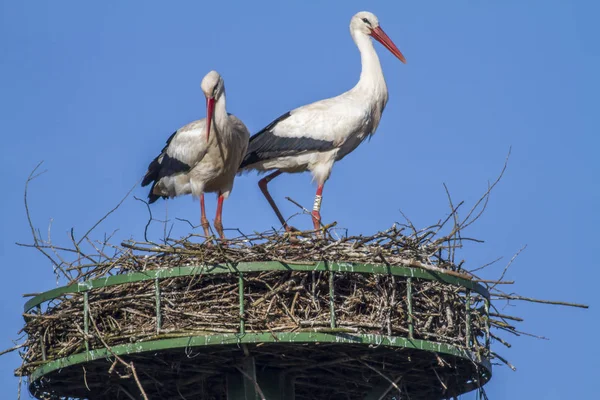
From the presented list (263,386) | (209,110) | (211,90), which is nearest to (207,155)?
(209,110)

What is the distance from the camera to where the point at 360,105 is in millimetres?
15516

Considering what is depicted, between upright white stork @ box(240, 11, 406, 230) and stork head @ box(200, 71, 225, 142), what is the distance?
887mm

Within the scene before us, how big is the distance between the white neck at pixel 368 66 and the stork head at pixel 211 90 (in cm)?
180

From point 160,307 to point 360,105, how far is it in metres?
4.90

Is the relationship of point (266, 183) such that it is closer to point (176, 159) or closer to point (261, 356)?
point (176, 159)

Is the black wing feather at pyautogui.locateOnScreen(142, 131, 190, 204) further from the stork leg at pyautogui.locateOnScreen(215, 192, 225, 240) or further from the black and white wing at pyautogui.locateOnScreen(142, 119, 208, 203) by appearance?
the stork leg at pyautogui.locateOnScreen(215, 192, 225, 240)

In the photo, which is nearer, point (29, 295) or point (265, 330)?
point (265, 330)

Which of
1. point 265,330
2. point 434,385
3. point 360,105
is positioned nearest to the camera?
point 265,330

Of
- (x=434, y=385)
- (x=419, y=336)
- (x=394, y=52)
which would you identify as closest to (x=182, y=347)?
(x=419, y=336)

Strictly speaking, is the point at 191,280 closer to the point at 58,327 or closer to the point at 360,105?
the point at 58,327

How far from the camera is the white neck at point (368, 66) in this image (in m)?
16.0

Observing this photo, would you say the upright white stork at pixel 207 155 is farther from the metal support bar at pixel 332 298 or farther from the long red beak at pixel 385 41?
the metal support bar at pixel 332 298

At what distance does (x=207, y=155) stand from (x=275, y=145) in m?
0.85

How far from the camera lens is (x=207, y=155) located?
1507 centimetres
